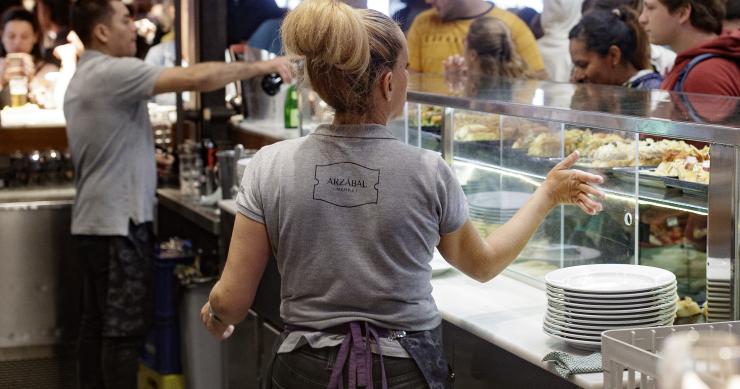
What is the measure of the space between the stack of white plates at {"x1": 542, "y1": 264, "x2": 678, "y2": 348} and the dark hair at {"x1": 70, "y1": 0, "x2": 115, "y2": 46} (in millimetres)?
2952

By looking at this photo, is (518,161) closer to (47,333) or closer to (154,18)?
(47,333)

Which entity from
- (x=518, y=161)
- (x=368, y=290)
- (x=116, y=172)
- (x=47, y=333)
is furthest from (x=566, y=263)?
(x=47, y=333)

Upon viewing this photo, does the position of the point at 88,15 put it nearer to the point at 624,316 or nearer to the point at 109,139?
the point at 109,139

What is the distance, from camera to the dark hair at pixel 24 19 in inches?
240

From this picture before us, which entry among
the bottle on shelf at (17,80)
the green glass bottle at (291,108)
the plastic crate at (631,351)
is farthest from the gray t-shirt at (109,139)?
the plastic crate at (631,351)

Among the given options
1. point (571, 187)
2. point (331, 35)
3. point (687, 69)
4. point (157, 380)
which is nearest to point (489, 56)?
point (687, 69)

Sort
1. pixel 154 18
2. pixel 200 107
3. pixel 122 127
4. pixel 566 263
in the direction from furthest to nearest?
pixel 154 18, pixel 200 107, pixel 122 127, pixel 566 263

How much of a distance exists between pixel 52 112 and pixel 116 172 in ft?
5.10

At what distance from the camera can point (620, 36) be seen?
435cm

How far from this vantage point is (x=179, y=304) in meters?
4.95

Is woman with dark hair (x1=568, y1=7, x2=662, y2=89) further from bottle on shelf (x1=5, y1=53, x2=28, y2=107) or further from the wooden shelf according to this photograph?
bottle on shelf (x1=5, y1=53, x2=28, y2=107)

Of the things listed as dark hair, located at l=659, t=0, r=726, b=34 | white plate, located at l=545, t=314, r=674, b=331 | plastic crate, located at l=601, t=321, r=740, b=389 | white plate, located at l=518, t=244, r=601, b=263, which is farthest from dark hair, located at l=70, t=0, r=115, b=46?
plastic crate, located at l=601, t=321, r=740, b=389

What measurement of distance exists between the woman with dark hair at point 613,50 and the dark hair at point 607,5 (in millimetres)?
22

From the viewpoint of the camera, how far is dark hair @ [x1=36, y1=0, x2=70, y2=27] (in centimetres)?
618
